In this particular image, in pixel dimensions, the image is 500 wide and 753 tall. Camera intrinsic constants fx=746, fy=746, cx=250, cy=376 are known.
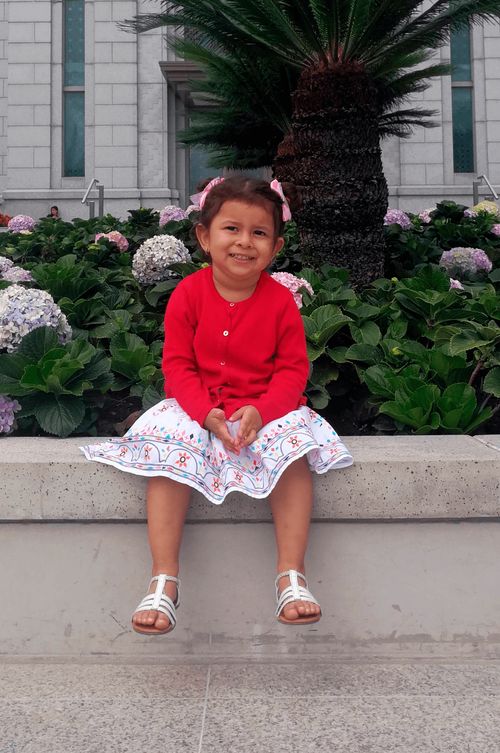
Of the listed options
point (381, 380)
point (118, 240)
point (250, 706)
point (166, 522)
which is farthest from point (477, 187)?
point (250, 706)

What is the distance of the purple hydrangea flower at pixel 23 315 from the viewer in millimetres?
3078

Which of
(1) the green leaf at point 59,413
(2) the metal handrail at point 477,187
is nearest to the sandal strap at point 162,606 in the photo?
(1) the green leaf at point 59,413

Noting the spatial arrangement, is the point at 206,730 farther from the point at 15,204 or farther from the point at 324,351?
the point at 15,204

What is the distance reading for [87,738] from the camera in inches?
71.2

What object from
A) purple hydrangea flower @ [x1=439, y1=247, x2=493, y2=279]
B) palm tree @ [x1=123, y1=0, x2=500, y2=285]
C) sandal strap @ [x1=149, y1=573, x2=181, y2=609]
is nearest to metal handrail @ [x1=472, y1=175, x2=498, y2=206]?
palm tree @ [x1=123, y1=0, x2=500, y2=285]

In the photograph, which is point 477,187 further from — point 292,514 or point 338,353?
point 292,514

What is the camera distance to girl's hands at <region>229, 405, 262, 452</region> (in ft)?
7.53

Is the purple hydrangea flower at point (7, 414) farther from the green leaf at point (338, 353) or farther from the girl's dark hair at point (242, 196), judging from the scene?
the green leaf at point (338, 353)

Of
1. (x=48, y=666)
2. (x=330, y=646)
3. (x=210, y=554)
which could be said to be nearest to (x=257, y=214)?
(x=210, y=554)

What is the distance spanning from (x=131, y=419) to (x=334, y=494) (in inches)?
42.1

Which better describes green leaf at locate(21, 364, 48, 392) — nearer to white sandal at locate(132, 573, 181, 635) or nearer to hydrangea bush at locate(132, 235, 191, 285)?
white sandal at locate(132, 573, 181, 635)

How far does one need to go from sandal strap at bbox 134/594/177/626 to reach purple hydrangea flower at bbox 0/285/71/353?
1.41 m

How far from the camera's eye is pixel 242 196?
2.38 meters

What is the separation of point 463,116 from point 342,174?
570 inches
